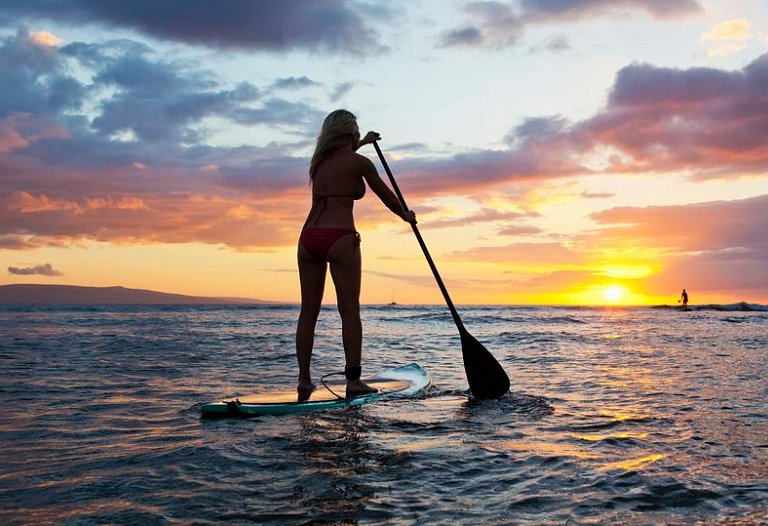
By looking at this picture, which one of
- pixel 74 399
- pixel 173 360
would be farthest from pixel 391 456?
pixel 173 360

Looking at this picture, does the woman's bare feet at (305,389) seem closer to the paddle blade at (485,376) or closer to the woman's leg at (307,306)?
the woman's leg at (307,306)

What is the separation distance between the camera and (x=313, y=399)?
5.21 metres

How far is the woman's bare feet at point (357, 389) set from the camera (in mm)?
5546

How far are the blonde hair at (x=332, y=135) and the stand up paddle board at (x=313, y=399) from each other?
208 centimetres

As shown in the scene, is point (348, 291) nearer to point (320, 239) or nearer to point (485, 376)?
point (320, 239)

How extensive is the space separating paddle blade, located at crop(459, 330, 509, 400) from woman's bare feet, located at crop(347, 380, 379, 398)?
3.09 feet

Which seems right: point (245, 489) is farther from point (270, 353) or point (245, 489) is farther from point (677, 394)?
point (270, 353)

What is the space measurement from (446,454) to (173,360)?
23.3 feet

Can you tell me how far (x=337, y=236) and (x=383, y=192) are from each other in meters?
0.64

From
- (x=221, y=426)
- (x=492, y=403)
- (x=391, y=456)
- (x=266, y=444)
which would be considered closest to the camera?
(x=391, y=456)

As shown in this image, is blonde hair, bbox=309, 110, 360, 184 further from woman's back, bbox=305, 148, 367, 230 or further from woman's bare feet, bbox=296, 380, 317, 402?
woman's bare feet, bbox=296, 380, 317, 402

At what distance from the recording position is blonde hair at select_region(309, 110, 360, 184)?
583 centimetres

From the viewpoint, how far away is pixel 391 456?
3.30m

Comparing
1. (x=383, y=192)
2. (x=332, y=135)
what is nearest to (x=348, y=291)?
(x=383, y=192)
